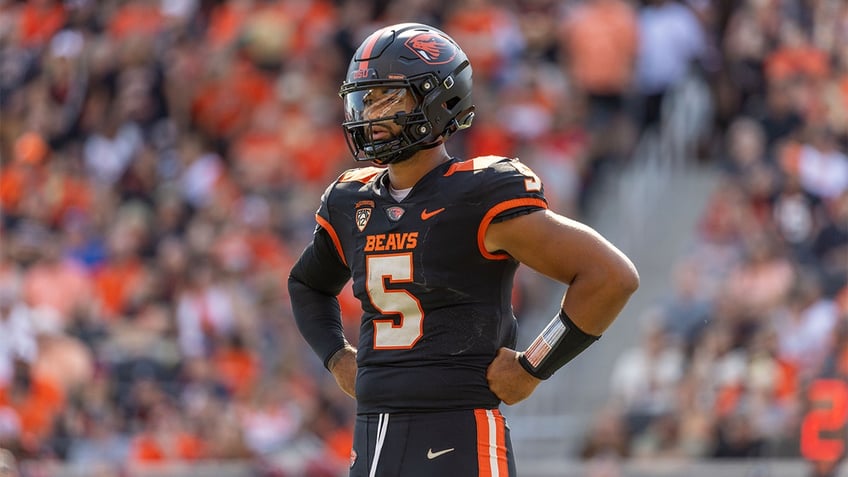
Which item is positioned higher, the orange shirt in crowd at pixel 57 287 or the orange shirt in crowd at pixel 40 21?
the orange shirt in crowd at pixel 40 21

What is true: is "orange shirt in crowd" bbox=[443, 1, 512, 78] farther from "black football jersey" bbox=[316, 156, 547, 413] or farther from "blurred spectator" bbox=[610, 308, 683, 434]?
"black football jersey" bbox=[316, 156, 547, 413]

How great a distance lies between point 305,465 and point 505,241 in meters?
7.13

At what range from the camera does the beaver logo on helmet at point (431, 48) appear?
4.69m

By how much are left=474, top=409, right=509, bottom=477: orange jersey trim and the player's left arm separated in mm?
113

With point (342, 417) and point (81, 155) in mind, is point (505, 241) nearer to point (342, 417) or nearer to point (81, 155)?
point (342, 417)

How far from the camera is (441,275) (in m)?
4.48

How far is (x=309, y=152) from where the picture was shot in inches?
570

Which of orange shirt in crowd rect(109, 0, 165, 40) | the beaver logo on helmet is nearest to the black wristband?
the beaver logo on helmet

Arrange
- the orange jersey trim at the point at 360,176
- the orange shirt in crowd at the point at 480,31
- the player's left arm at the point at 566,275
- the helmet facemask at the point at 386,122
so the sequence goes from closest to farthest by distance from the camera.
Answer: the player's left arm at the point at 566,275
the helmet facemask at the point at 386,122
the orange jersey trim at the point at 360,176
the orange shirt in crowd at the point at 480,31

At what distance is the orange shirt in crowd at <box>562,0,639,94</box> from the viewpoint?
A: 14.0 meters

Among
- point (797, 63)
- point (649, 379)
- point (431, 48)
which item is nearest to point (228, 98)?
point (797, 63)

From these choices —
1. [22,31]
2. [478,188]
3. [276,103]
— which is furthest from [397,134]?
[22,31]

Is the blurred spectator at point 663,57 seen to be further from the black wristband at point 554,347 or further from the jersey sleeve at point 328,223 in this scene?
the black wristband at point 554,347

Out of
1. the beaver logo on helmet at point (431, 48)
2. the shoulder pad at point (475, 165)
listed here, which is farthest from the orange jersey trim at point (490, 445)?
the beaver logo on helmet at point (431, 48)
